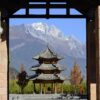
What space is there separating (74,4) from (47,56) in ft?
162

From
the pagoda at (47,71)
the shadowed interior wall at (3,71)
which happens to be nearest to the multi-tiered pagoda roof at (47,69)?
the pagoda at (47,71)

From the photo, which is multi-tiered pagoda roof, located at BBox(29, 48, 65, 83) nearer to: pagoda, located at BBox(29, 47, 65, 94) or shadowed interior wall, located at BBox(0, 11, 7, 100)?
pagoda, located at BBox(29, 47, 65, 94)

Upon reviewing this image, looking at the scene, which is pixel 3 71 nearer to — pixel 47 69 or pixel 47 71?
pixel 47 69

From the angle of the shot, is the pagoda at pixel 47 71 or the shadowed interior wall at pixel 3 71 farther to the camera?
the pagoda at pixel 47 71

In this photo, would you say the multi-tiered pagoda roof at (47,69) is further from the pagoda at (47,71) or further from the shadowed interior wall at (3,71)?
the shadowed interior wall at (3,71)

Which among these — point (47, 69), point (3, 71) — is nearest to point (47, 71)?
point (47, 69)

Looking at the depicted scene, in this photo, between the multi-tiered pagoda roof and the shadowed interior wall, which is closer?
the shadowed interior wall

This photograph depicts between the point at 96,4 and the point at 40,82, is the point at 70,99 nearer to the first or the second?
the point at 40,82

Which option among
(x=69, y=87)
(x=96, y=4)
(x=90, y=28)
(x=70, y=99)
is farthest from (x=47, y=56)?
(x=96, y=4)

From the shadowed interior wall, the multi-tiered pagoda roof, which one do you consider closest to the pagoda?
the multi-tiered pagoda roof

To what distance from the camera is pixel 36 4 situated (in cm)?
1997

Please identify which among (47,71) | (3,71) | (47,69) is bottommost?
(47,71)

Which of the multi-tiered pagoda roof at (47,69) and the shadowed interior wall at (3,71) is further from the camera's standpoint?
the multi-tiered pagoda roof at (47,69)

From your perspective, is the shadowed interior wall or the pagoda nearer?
the shadowed interior wall
